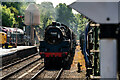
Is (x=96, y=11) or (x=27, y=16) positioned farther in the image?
(x=27, y=16)

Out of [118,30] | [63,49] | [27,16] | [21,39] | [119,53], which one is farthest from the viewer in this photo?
[27,16]

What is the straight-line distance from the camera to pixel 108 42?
254 cm

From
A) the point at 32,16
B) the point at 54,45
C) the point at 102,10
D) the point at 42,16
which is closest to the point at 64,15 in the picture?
the point at 42,16

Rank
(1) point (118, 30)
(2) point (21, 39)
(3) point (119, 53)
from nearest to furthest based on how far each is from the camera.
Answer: (1) point (118, 30) → (3) point (119, 53) → (2) point (21, 39)

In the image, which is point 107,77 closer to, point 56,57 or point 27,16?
point 56,57

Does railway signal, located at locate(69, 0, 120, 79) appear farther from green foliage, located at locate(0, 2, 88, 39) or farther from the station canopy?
green foliage, located at locate(0, 2, 88, 39)

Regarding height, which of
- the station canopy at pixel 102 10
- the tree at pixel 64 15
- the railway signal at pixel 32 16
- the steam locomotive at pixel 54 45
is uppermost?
the tree at pixel 64 15

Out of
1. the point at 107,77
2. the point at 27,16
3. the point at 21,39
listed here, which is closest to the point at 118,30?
the point at 107,77

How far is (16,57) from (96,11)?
59.7 ft

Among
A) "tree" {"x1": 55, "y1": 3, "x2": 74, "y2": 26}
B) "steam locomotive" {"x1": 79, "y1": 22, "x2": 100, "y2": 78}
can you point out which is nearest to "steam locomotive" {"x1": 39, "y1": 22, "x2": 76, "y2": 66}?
"steam locomotive" {"x1": 79, "y1": 22, "x2": 100, "y2": 78}

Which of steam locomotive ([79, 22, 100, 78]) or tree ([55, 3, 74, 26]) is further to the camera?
tree ([55, 3, 74, 26])

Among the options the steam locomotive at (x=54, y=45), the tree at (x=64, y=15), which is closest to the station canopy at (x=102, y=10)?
the steam locomotive at (x=54, y=45)

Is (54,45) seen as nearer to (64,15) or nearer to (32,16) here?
(32,16)

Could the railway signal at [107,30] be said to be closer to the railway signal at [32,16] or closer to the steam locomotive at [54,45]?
the steam locomotive at [54,45]
